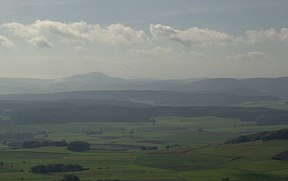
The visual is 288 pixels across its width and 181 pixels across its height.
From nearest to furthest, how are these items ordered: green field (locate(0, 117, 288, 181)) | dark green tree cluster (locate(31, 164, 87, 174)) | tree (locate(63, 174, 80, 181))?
1. tree (locate(63, 174, 80, 181))
2. green field (locate(0, 117, 288, 181))
3. dark green tree cluster (locate(31, 164, 87, 174))

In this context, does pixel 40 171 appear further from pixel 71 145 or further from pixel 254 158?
pixel 254 158

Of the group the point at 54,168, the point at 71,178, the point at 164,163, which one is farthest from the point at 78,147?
the point at 71,178

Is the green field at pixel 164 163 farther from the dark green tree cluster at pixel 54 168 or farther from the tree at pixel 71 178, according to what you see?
the dark green tree cluster at pixel 54 168

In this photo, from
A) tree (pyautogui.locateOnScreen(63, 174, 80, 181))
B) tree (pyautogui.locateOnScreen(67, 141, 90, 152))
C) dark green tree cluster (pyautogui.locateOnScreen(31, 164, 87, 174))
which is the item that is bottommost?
tree (pyautogui.locateOnScreen(63, 174, 80, 181))

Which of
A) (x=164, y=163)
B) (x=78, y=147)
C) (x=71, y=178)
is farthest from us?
(x=78, y=147)

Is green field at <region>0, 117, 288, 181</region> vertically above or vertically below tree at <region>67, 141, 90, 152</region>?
below

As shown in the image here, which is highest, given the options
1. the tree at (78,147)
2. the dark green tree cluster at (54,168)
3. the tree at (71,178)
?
the tree at (78,147)

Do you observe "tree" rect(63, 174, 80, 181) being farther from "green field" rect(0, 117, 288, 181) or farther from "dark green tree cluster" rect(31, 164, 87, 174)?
"dark green tree cluster" rect(31, 164, 87, 174)

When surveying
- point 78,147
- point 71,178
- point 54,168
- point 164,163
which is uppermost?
point 78,147

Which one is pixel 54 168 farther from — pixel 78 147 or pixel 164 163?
pixel 78 147

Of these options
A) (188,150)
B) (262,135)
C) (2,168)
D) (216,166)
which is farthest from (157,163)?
(262,135)

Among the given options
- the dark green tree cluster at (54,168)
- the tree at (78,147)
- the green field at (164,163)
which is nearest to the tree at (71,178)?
the green field at (164,163)

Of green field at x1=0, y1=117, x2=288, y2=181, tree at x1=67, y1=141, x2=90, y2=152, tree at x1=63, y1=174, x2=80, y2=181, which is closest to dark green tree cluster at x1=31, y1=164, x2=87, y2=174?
green field at x1=0, y1=117, x2=288, y2=181
